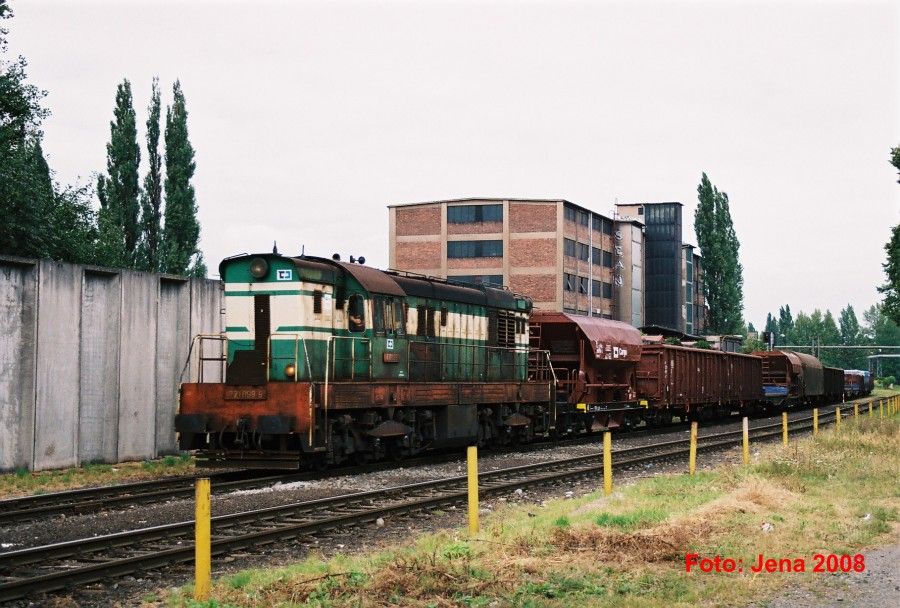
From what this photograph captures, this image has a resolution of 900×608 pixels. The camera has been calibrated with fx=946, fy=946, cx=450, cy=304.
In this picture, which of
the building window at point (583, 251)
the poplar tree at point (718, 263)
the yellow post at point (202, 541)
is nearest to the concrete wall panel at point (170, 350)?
the yellow post at point (202, 541)

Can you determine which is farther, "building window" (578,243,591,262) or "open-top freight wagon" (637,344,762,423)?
"building window" (578,243,591,262)

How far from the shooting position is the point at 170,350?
20.8 metres

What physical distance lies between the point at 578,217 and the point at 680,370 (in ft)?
151

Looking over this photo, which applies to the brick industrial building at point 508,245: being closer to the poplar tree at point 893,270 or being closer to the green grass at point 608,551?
the poplar tree at point 893,270

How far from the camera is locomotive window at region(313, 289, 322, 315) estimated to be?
16984 mm

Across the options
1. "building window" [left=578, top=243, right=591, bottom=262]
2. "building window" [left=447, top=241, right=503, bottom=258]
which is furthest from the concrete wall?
"building window" [left=578, top=243, right=591, bottom=262]

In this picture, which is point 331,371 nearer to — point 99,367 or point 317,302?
point 317,302

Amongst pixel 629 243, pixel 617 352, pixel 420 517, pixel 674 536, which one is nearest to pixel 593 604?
pixel 674 536

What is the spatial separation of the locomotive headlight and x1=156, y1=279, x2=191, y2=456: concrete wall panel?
453 centimetres

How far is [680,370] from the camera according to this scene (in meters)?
33.9

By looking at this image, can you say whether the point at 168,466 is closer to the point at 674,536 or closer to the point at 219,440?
the point at 219,440

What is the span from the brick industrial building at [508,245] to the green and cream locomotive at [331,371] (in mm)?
54414

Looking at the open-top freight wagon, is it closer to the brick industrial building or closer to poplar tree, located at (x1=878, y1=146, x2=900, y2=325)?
poplar tree, located at (x1=878, y1=146, x2=900, y2=325)

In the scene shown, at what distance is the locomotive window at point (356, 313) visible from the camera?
1794cm
